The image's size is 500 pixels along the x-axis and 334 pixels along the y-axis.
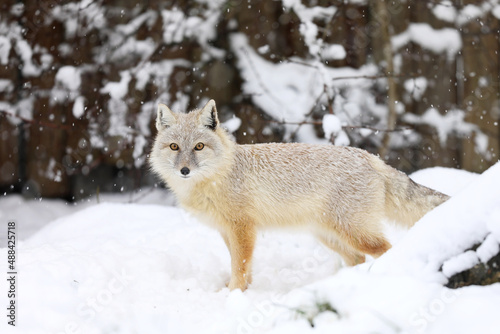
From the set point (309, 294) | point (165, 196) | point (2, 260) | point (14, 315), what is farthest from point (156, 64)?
point (309, 294)

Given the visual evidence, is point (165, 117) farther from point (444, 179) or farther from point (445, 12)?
point (445, 12)

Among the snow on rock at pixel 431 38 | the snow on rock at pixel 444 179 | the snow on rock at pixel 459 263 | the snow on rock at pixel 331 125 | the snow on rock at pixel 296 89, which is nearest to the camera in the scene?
the snow on rock at pixel 459 263

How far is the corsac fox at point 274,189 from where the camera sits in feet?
12.4

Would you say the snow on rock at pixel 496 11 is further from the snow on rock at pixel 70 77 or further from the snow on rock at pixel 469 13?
the snow on rock at pixel 70 77

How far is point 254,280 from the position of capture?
404cm

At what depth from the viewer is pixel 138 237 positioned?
15.4ft

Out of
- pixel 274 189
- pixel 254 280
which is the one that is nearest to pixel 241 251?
pixel 254 280

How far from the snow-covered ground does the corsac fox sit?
1.33ft

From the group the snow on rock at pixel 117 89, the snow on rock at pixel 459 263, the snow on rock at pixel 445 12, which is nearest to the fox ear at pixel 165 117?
the snow on rock at pixel 117 89

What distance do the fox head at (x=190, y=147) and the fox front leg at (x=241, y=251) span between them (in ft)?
1.56

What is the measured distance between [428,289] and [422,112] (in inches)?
200

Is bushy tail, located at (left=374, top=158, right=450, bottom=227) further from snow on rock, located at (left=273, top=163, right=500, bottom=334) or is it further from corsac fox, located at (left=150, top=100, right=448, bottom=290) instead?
snow on rock, located at (left=273, top=163, right=500, bottom=334)

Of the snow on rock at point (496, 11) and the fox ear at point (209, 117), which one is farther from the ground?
the snow on rock at point (496, 11)

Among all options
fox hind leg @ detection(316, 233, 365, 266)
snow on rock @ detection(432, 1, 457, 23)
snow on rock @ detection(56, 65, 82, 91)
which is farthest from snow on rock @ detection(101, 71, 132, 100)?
snow on rock @ detection(432, 1, 457, 23)
